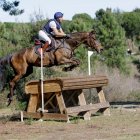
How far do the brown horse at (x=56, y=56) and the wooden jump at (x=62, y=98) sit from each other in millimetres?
843

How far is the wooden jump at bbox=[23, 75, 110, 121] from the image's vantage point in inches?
649

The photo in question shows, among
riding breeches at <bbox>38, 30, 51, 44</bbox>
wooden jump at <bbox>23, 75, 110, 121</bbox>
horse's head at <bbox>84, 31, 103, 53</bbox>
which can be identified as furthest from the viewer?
horse's head at <bbox>84, 31, 103, 53</bbox>

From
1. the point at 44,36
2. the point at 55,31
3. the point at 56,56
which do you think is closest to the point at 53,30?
the point at 55,31

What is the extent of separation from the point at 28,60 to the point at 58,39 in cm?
115

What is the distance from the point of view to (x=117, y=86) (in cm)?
2630

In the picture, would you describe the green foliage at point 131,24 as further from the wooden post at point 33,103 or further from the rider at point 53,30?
the wooden post at point 33,103

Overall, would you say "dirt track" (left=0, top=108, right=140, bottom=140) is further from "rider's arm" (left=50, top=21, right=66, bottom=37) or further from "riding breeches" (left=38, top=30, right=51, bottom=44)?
"rider's arm" (left=50, top=21, right=66, bottom=37)

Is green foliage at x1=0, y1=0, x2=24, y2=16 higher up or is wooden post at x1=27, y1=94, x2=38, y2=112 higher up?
green foliage at x1=0, y1=0, x2=24, y2=16

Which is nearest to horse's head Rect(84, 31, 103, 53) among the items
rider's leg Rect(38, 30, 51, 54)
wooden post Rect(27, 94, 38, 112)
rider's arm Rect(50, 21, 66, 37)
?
rider's arm Rect(50, 21, 66, 37)

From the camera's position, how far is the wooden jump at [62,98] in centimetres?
1648

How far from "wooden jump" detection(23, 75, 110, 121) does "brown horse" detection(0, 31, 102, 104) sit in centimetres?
84

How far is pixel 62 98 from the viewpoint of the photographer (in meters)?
16.6

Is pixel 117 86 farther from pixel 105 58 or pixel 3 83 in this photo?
pixel 105 58

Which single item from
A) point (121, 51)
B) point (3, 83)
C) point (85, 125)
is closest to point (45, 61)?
point (85, 125)
